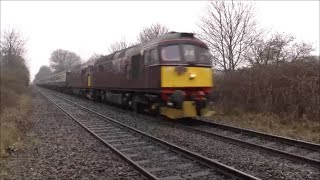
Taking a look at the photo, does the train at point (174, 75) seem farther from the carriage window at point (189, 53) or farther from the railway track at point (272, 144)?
the railway track at point (272, 144)

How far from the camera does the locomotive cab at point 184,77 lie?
1352cm

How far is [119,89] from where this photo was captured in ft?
→ 63.3

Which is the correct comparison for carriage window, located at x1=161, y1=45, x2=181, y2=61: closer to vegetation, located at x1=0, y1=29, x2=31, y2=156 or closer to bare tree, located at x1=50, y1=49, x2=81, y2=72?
vegetation, located at x1=0, y1=29, x2=31, y2=156

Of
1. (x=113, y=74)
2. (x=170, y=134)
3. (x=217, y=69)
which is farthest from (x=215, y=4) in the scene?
(x=170, y=134)

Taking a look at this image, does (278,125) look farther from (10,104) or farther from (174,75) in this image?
(10,104)

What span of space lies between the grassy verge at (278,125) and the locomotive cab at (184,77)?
Result: 1.71 meters

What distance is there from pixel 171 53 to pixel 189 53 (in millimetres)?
701

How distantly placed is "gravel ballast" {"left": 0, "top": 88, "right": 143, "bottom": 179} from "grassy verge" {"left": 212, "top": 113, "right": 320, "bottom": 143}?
18.6 feet

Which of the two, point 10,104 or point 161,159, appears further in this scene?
point 10,104

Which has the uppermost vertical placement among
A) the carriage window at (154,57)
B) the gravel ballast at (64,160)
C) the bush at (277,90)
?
the carriage window at (154,57)

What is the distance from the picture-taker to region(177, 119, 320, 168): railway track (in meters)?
8.17

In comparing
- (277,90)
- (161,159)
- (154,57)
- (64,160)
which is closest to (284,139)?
(161,159)

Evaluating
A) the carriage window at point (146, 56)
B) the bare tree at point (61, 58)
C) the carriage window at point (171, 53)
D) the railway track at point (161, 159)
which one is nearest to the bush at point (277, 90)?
the carriage window at point (171, 53)

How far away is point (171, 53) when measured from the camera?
45.3 ft
